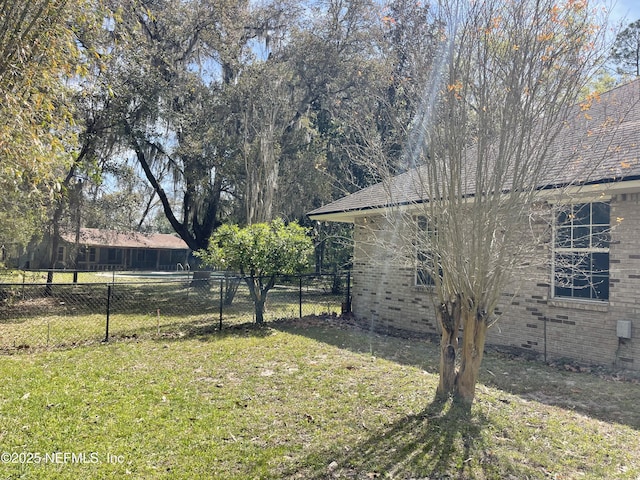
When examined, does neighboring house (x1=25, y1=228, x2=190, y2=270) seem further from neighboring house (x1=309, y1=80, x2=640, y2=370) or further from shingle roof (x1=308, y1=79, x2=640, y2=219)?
shingle roof (x1=308, y1=79, x2=640, y2=219)

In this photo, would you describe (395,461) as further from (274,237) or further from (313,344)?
(274,237)

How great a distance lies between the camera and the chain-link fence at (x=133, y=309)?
8055 millimetres

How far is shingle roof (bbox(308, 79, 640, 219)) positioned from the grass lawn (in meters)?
2.27

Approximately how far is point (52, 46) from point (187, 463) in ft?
13.3

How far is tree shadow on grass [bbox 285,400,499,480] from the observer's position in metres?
2.95

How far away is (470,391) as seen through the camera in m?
4.20

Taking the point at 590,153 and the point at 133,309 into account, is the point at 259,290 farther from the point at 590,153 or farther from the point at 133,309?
the point at 590,153

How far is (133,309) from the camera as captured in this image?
1234 cm

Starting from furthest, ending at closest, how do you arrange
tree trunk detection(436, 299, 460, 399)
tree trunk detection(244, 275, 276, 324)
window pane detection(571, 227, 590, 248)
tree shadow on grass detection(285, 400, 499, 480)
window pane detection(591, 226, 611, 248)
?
tree trunk detection(244, 275, 276, 324)
window pane detection(571, 227, 590, 248)
window pane detection(591, 226, 611, 248)
tree trunk detection(436, 299, 460, 399)
tree shadow on grass detection(285, 400, 499, 480)

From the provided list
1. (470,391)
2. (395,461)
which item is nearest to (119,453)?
(395,461)

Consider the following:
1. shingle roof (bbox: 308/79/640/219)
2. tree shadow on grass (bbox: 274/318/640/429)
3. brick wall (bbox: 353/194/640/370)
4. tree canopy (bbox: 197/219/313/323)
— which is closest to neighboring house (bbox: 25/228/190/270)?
tree canopy (bbox: 197/219/313/323)

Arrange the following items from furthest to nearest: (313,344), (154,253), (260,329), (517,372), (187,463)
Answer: (154,253)
(260,329)
(313,344)
(517,372)
(187,463)

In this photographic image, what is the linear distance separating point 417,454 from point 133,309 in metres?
11.1

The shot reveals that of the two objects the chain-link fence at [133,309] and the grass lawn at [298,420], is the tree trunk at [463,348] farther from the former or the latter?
the chain-link fence at [133,309]
